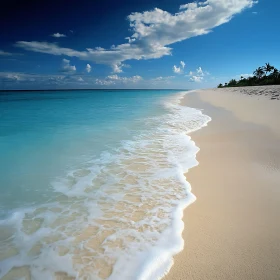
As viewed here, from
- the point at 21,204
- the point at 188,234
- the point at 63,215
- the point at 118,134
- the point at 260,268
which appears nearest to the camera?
the point at 260,268

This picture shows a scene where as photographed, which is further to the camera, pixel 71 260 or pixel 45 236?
pixel 45 236

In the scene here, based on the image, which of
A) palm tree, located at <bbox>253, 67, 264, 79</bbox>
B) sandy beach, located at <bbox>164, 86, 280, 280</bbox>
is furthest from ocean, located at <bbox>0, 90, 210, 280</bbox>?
palm tree, located at <bbox>253, 67, 264, 79</bbox>

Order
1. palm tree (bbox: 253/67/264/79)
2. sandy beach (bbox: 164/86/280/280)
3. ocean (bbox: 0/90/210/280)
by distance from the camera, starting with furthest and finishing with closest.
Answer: palm tree (bbox: 253/67/264/79) < ocean (bbox: 0/90/210/280) < sandy beach (bbox: 164/86/280/280)

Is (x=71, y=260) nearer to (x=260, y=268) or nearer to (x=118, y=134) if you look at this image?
(x=260, y=268)

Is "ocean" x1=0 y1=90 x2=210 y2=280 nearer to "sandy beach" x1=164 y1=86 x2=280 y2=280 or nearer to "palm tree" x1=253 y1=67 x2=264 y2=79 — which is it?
"sandy beach" x1=164 y1=86 x2=280 y2=280

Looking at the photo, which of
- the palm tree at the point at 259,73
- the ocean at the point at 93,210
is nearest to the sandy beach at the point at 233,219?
Answer: the ocean at the point at 93,210

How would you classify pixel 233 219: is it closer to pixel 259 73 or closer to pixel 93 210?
pixel 93 210

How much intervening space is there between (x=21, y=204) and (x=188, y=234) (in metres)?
3.04

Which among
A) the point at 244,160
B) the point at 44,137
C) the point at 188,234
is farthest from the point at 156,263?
the point at 44,137

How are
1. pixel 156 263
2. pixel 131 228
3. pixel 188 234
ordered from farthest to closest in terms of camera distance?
pixel 131 228 < pixel 188 234 < pixel 156 263

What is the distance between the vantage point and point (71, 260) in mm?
2354

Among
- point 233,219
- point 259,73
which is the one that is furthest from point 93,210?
point 259,73

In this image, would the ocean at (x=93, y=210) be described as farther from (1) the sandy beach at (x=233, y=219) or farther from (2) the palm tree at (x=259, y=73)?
(2) the palm tree at (x=259, y=73)

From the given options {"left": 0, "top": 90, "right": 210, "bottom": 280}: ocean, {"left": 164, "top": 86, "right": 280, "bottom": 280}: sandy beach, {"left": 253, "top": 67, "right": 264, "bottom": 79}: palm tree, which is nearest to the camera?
{"left": 164, "top": 86, "right": 280, "bottom": 280}: sandy beach
